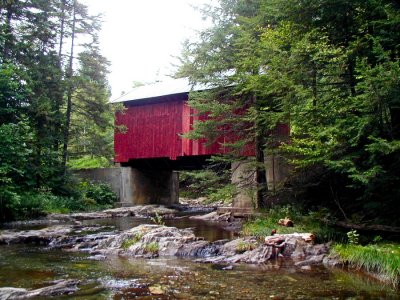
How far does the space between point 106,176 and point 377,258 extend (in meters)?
22.5

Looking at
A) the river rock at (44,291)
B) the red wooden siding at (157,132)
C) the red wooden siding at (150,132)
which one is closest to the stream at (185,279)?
the river rock at (44,291)

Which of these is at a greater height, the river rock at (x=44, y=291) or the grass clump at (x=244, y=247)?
the grass clump at (x=244, y=247)

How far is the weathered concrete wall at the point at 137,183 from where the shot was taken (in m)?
25.8

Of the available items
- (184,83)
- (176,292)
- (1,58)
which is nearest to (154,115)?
(184,83)

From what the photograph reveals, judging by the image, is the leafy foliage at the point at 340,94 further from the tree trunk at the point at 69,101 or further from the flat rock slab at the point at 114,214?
the tree trunk at the point at 69,101

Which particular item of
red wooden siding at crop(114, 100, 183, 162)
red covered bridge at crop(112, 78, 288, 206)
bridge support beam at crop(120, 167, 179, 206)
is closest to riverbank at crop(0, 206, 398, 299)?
red covered bridge at crop(112, 78, 288, 206)

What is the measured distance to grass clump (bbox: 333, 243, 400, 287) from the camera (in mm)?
6328

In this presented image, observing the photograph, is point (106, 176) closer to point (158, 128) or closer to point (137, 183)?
point (137, 183)

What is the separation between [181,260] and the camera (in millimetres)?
8688

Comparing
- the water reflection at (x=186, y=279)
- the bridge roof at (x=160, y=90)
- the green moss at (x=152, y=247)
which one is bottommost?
the water reflection at (x=186, y=279)

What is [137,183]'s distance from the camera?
86.0ft

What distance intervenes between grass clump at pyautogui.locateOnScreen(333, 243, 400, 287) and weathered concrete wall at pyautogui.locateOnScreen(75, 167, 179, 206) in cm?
1919

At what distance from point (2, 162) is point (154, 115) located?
9664mm

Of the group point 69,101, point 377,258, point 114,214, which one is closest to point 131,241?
point 377,258
